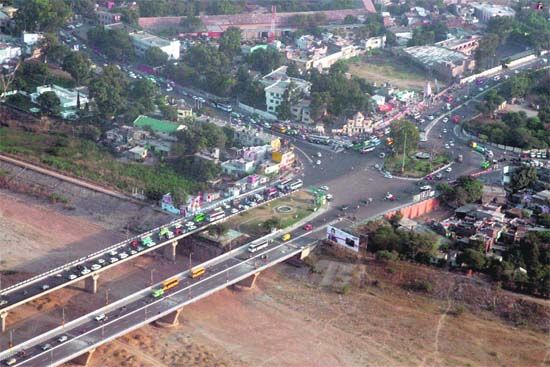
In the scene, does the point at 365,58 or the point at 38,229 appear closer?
the point at 38,229

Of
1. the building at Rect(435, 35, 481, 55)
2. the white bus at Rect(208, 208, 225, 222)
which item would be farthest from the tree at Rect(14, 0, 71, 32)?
the white bus at Rect(208, 208, 225, 222)

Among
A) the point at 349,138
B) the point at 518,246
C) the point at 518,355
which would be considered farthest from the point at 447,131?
the point at 518,355

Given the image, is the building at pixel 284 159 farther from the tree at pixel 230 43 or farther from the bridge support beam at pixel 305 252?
the tree at pixel 230 43

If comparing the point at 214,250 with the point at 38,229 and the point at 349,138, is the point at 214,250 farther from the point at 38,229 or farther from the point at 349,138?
the point at 349,138

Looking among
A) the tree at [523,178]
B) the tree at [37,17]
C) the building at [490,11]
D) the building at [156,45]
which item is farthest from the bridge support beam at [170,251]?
the building at [490,11]

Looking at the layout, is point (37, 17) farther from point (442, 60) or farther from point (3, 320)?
point (3, 320)
